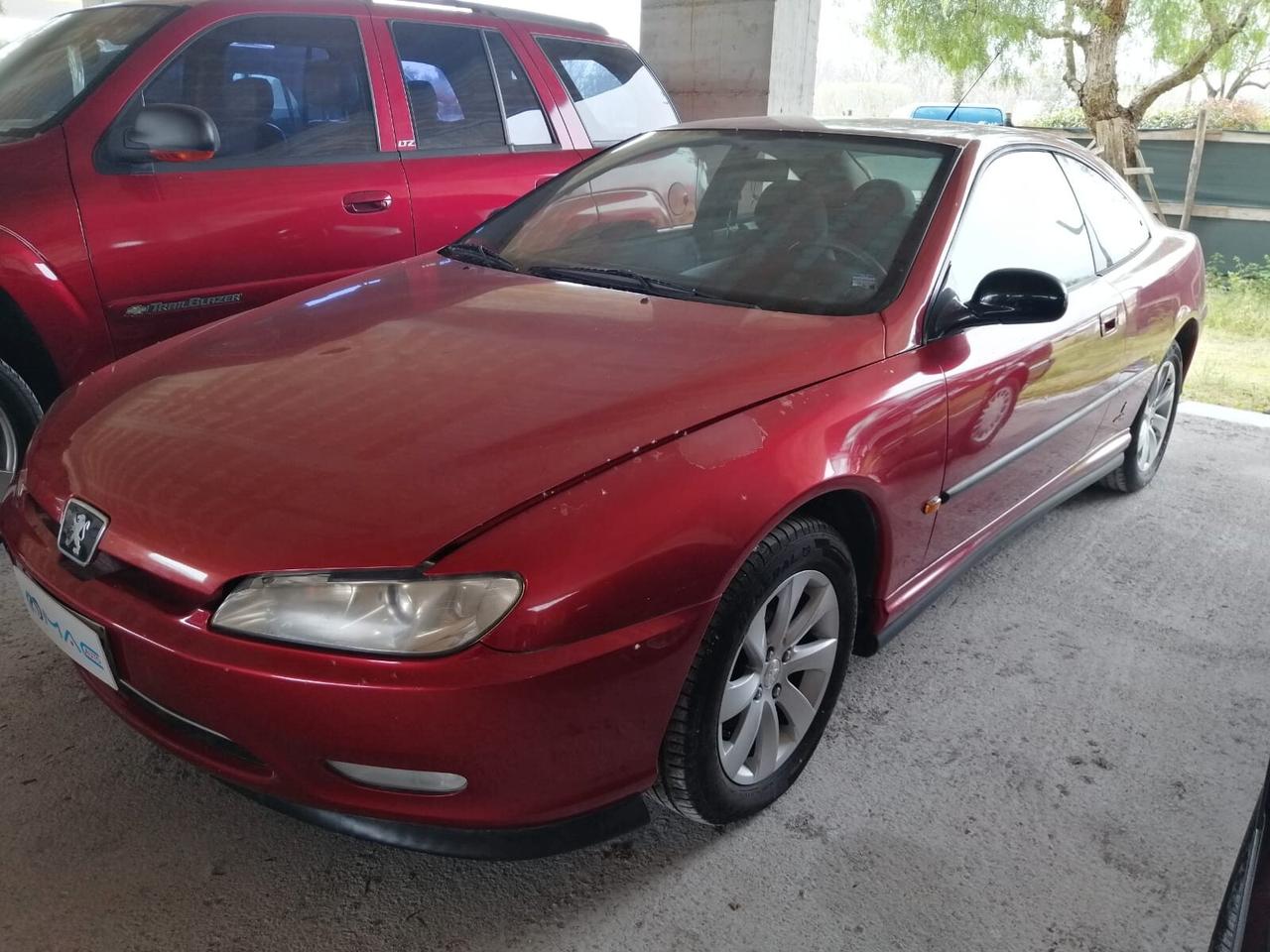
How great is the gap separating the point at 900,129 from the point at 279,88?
80.9 inches

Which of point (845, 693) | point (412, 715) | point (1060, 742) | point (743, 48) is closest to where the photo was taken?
point (412, 715)

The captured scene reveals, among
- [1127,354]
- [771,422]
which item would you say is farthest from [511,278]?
[1127,354]

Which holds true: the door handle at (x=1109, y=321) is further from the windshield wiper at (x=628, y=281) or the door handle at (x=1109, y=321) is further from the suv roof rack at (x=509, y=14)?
the suv roof rack at (x=509, y=14)

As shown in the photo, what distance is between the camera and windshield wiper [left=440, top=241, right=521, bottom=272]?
269cm

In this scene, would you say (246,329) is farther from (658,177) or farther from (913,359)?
(913,359)

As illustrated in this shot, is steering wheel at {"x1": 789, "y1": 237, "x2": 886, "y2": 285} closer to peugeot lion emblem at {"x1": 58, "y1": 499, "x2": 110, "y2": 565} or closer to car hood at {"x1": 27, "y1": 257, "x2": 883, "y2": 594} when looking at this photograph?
car hood at {"x1": 27, "y1": 257, "x2": 883, "y2": 594}

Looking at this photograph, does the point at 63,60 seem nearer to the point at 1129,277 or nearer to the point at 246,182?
the point at 246,182

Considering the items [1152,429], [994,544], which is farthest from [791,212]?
[1152,429]

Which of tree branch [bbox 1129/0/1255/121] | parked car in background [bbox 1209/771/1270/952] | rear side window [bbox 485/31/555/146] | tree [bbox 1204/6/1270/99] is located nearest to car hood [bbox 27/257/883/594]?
parked car in background [bbox 1209/771/1270/952]

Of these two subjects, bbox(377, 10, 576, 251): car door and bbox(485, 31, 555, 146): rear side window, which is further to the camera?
bbox(485, 31, 555, 146): rear side window

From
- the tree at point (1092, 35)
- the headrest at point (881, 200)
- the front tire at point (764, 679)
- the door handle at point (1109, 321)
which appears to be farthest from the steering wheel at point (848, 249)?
the tree at point (1092, 35)

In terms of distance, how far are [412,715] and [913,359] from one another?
4.32ft

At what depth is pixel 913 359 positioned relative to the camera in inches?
85.3

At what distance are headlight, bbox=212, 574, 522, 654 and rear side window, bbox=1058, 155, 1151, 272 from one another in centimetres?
240
